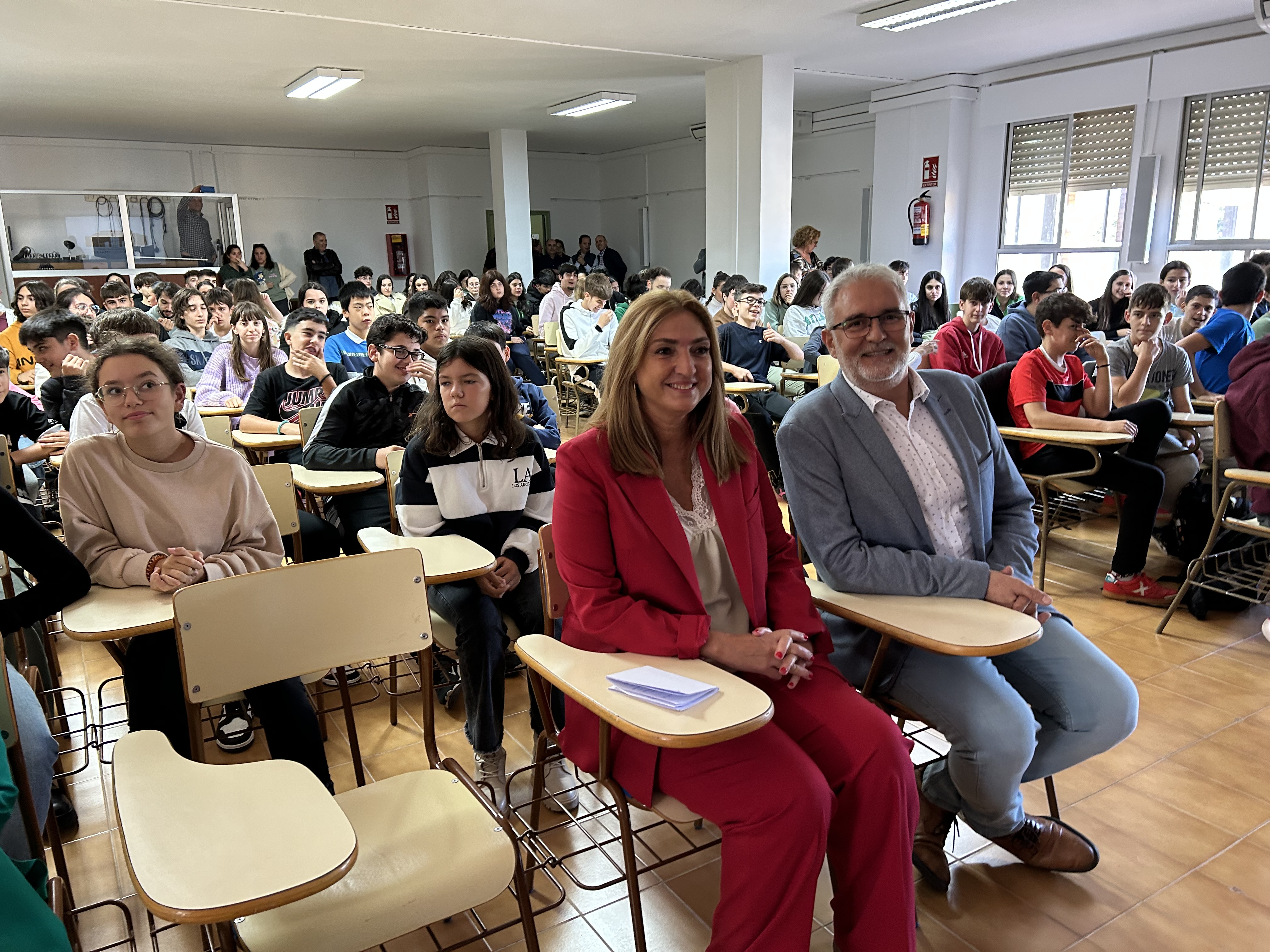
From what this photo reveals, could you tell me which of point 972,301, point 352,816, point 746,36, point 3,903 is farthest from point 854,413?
point 746,36

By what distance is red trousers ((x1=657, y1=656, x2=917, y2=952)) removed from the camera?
1.43m

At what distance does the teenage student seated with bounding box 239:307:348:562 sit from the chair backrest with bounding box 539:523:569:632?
87.0 inches

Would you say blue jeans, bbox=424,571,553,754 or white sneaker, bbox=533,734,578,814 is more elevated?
blue jeans, bbox=424,571,553,754

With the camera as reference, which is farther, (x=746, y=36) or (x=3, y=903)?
(x=746, y=36)

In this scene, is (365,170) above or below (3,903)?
above

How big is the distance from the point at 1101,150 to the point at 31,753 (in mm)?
9420

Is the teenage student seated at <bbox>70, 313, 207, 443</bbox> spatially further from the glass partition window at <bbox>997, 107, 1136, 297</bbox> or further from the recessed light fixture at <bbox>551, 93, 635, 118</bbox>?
the glass partition window at <bbox>997, 107, 1136, 297</bbox>

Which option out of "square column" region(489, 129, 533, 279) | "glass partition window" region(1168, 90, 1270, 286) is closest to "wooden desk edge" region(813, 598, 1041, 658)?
"glass partition window" region(1168, 90, 1270, 286)

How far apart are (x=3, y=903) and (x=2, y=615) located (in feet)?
3.22

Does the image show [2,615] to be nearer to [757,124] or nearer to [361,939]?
[361,939]

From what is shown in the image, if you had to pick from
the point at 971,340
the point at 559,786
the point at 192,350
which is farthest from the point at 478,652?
the point at 192,350

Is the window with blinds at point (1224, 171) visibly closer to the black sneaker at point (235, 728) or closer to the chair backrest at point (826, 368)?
the chair backrest at point (826, 368)

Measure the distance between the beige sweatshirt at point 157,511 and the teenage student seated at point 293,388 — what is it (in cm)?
155

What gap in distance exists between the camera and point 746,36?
7340 mm
